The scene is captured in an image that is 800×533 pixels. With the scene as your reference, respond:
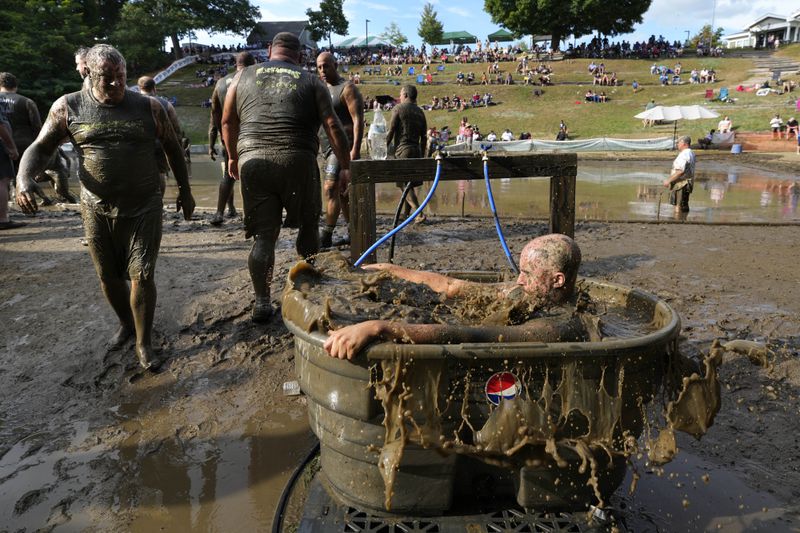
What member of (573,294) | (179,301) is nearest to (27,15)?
(179,301)

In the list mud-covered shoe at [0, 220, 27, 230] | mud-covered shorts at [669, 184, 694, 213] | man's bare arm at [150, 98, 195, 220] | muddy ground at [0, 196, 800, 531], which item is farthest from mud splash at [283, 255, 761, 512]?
mud-covered shorts at [669, 184, 694, 213]

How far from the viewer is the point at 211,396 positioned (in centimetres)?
369

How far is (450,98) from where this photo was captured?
39.2 m

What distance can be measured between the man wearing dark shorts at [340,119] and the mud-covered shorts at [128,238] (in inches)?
97.6

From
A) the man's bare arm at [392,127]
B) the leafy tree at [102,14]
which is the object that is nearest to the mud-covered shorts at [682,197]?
the man's bare arm at [392,127]

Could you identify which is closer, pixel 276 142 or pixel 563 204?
pixel 276 142

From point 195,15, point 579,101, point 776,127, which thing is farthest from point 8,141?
point 195,15

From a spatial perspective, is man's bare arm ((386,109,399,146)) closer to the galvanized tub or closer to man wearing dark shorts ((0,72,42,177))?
man wearing dark shorts ((0,72,42,177))

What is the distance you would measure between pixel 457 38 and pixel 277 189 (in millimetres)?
72507

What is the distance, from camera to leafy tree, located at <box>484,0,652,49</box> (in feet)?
177

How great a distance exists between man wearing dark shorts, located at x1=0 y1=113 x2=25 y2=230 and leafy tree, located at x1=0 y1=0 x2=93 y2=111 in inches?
1315

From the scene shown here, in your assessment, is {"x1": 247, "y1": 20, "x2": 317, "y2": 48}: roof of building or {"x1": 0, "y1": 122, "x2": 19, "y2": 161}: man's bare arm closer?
{"x1": 0, "y1": 122, "x2": 19, "y2": 161}: man's bare arm

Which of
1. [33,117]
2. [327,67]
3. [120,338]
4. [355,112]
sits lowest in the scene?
[120,338]

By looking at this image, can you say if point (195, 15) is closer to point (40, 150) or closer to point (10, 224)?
point (10, 224)
